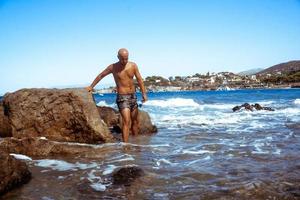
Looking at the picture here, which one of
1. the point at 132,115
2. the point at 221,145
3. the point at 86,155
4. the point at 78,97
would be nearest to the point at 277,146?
the point at 221,145

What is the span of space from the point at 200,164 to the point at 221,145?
6.53 feet

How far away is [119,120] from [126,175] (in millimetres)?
5284

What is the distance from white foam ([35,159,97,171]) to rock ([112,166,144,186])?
0.81 m

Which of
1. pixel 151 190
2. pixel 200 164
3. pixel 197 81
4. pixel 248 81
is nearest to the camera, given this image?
pixel 151 190

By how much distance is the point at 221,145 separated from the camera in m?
7.46

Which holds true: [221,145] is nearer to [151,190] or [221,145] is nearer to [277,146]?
[277,146]

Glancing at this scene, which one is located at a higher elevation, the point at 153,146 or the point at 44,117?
the point at 44,117

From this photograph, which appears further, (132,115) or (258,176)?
(132,115)

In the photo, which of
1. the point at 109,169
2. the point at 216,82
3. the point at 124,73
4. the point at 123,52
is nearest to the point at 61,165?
the point at 109,169

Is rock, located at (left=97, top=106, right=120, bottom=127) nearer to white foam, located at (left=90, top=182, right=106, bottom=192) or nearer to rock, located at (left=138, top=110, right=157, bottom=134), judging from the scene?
rock, located at (left=138, top=110, right=157, bottom=134)

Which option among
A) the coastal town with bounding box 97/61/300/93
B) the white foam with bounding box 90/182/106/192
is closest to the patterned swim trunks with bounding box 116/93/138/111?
the white foam with bounding box 90/182/106/192

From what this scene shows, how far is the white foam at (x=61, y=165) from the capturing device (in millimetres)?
5486

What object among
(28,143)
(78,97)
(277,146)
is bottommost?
(277,146)

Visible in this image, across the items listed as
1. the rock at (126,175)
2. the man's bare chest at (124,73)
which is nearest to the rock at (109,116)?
the man's bare chest at (124,73)
